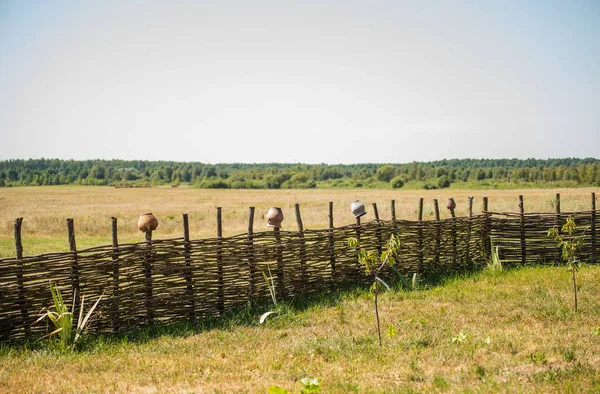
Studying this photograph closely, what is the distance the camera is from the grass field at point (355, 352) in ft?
14.3

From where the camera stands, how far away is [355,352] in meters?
5.26

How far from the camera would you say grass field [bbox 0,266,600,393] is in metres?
4.35

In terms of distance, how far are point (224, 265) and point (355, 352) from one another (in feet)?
9.25

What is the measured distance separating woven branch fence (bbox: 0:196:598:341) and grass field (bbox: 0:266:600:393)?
0.37 metres

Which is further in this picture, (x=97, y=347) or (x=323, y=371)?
(x=97, y=347)

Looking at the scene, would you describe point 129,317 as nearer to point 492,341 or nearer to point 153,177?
point 492,341

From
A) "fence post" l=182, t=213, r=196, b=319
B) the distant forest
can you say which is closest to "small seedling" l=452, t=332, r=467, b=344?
"fence post" l=182, t=213, r=196, b=319

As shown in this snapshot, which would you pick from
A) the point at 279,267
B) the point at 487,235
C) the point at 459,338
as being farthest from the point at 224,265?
the point at 487,235

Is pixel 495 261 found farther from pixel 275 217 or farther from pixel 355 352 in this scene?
pixel 355 352

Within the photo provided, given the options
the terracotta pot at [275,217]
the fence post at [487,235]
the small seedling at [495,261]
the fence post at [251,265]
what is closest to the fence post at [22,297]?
the fence post at [251,265]

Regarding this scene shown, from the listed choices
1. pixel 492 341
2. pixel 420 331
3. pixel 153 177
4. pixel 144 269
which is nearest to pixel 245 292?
pixel 144 269

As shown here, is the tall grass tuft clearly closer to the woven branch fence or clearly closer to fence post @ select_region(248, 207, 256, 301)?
the woven branch fence

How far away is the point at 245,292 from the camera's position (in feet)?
24.7

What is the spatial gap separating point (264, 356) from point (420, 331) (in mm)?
2010
